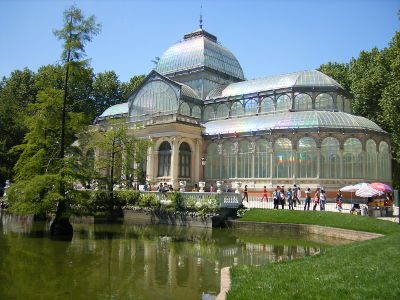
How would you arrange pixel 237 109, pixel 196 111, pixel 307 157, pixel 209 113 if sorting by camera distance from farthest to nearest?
pixel 209 113, pixel 196 111, pixel 237 109, pixel 307 157

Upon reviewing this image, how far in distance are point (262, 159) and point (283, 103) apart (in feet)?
25.3

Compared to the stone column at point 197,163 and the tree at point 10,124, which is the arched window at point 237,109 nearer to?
the stone column at point 197,163

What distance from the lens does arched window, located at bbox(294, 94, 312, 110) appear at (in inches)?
1734

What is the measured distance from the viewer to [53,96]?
23.5 metres

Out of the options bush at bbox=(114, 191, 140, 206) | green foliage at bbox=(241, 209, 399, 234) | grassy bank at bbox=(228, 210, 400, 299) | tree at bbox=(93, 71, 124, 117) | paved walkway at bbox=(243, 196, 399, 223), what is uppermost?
tree at bbox=(93, 71, 124, 117)

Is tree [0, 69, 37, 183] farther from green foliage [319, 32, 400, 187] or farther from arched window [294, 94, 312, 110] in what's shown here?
green foliage [319, 32, 400, 187]

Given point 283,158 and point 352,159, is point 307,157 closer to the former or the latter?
point 283,158

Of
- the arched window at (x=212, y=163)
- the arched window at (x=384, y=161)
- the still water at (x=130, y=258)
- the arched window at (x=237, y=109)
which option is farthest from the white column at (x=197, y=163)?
the arched window at (x=384, y=161)

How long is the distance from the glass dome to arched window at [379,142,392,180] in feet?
77.3

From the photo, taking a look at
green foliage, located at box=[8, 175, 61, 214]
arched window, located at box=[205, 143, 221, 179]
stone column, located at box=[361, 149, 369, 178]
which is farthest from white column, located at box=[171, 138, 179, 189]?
green foliage, located at box=[8, 175, 61, 214]

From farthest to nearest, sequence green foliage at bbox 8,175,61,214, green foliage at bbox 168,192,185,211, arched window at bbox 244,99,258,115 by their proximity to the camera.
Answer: arched window at bbox 244,99,258,115, green foliage at bbox 168,192,185,211, green foliage at bbox 8,175,61,214

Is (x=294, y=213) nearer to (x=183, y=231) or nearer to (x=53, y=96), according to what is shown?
(x=183, y=231)

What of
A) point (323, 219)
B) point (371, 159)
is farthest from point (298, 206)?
point (371, 159)

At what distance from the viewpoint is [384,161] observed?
4038cm
